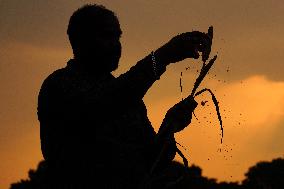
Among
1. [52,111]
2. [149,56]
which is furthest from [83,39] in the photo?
[149,56]

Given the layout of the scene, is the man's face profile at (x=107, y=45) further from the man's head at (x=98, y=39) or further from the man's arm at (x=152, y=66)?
the man's arm at (x=152, y=66)

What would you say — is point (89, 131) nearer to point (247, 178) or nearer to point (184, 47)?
point (184, 47)

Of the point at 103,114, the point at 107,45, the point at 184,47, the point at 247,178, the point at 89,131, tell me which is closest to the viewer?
the point at 184,47

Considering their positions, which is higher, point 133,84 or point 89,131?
point 133,84

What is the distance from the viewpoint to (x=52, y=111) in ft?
17.1

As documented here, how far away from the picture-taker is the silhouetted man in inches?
181

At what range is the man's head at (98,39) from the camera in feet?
18.1

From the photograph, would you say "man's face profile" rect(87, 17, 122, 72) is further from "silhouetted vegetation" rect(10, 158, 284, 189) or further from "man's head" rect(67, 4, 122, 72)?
"silhouetted vegetation" rect(10, 158, 284, 189)

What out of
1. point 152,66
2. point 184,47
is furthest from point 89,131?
point 184,47

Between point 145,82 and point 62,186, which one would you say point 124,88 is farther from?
point 62,186

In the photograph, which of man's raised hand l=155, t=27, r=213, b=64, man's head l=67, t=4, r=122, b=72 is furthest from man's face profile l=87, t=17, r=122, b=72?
man's raised hand l=155, t=27, r=213, b=64

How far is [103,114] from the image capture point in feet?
15.5

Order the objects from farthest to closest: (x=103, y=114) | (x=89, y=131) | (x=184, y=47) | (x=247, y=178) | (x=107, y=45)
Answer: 1. (x=247, y=178)
2. (x=107, y=45)
3. (x=89, y=131)
4. (x=103, y=114)
5. (x=184, y=47)

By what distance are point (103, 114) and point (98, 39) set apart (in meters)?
1.08
